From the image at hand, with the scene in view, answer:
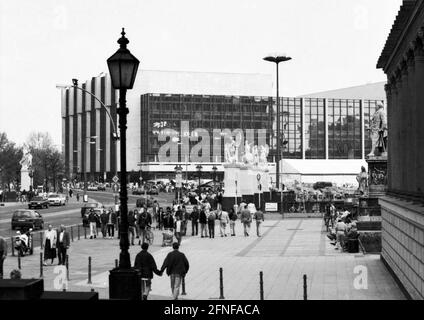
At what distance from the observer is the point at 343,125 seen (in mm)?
148375

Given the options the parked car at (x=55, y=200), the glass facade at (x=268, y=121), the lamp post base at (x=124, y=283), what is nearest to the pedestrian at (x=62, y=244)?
the lamp post base at (x=124, y=283)

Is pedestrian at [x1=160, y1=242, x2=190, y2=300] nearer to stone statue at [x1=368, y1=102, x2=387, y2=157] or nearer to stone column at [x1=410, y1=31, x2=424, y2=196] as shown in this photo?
stone column at [x1=410, y1=31, x2=424, y2=196]

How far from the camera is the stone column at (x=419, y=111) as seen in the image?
1431cm

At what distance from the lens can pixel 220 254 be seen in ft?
91.1

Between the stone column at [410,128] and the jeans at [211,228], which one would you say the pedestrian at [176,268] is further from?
the jeans at [211,228]

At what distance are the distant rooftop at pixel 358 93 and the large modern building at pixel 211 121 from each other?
25 cm

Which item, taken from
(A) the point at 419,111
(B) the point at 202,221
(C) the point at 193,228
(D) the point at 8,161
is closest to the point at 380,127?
(B) the point at 202,221

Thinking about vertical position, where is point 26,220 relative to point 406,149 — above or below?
below

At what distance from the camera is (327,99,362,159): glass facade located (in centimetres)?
14662

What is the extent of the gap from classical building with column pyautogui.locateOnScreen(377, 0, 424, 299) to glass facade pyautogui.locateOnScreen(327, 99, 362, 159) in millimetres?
125907

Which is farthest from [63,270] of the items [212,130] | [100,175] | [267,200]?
[100,175]

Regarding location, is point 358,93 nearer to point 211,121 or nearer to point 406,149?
point 211,121

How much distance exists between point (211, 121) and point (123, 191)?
427 feet

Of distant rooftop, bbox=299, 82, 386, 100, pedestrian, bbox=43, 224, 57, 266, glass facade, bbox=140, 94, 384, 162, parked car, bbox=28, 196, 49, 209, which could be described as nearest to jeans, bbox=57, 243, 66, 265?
pedestrian, bbox=43, 224, 57, 266
